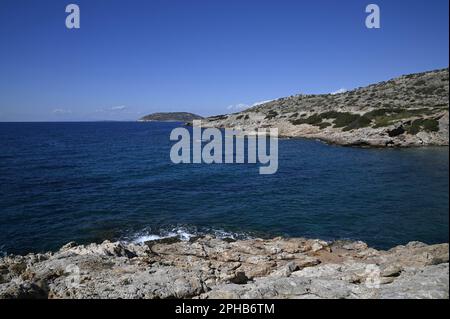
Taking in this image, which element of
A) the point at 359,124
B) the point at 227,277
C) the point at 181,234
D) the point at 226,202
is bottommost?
the point at 181,234

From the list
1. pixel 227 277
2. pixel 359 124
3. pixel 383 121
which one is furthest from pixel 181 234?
pixel 359 124

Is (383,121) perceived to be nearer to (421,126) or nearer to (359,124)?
(359,124)

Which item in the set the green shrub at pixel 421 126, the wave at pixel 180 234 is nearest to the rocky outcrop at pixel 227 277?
the wave at pixel 180 234

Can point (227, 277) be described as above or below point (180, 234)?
above

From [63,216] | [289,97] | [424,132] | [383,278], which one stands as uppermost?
[289,97]

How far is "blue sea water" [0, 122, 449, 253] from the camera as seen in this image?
2205 cm

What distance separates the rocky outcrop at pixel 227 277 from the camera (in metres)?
8.95

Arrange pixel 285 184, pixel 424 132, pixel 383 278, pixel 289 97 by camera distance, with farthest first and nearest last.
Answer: pixel 289 97 → pixel 424 132 → pixel 285 184 → pixel 383 278

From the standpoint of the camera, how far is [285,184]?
36188 millimetres

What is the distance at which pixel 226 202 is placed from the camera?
30172mm

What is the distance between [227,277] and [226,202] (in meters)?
17.9
